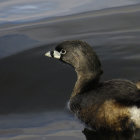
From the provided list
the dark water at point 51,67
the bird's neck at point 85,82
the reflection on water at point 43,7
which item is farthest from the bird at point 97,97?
the reflection on water at point 43,7

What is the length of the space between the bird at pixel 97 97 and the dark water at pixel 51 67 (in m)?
0.15

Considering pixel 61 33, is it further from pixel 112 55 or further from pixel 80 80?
pixel 80 80

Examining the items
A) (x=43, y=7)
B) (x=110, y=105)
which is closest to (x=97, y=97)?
(x=110, y=105)

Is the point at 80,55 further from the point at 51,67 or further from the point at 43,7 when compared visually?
the point at 43,7

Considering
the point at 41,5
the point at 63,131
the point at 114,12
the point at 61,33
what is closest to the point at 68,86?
the point at 63,131

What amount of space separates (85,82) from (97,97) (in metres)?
0.67

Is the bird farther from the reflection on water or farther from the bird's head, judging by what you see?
the reflection on water

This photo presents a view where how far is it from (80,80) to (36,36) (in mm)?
2937

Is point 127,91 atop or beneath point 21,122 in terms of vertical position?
atop

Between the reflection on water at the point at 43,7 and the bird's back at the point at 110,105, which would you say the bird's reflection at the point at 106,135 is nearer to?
the bird's back at the point at 110,105

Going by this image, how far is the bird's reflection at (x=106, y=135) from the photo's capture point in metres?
7.09

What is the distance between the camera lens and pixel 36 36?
1080 cm

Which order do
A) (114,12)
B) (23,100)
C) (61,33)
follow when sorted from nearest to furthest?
1. (23,100)
2. (61,33)
3. (114,12)

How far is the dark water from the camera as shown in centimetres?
763
